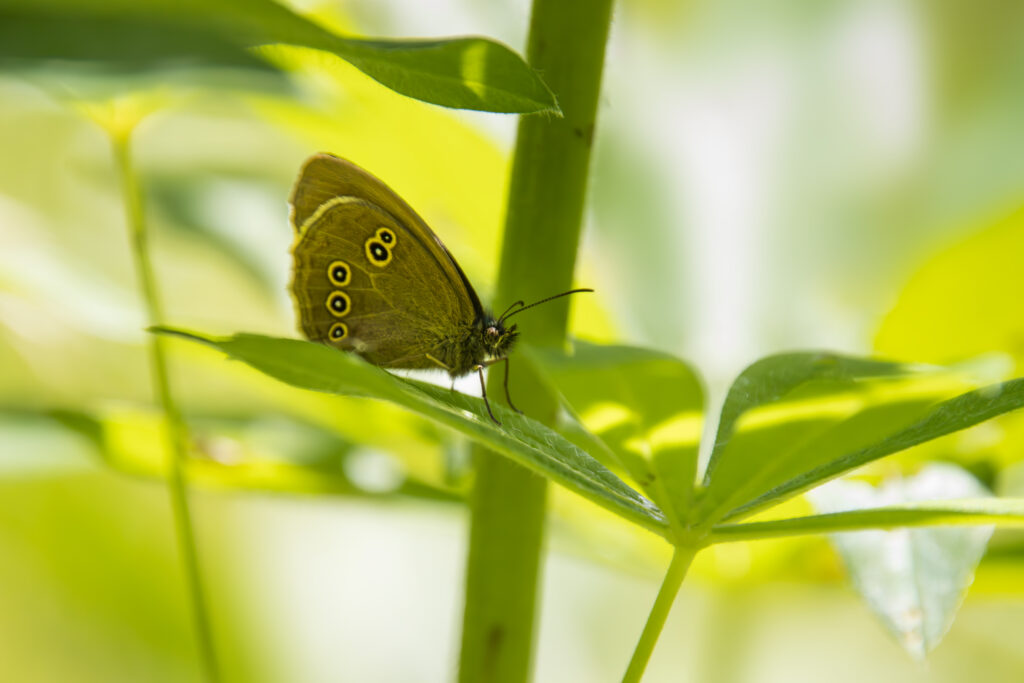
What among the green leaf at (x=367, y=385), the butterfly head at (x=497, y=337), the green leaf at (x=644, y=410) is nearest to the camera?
the green leaf at (x=367, y=385)

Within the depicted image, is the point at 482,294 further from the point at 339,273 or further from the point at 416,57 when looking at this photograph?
the point at 416,57

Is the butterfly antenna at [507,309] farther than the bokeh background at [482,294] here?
No

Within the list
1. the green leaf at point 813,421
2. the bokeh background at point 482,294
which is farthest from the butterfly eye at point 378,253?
the green leaf at point 813,421

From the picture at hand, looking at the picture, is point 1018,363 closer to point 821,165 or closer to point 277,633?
point 821,165

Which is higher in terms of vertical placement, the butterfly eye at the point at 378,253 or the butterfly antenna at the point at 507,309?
the butterfly eye at the point at 378,253

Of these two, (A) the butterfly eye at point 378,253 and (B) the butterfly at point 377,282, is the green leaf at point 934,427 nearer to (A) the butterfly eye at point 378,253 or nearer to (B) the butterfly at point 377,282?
(B) the butterfly at point 377,282

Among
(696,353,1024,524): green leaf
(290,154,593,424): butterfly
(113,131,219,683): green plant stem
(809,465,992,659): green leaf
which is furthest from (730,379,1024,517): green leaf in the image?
(113,131,219,683): green plant stem
